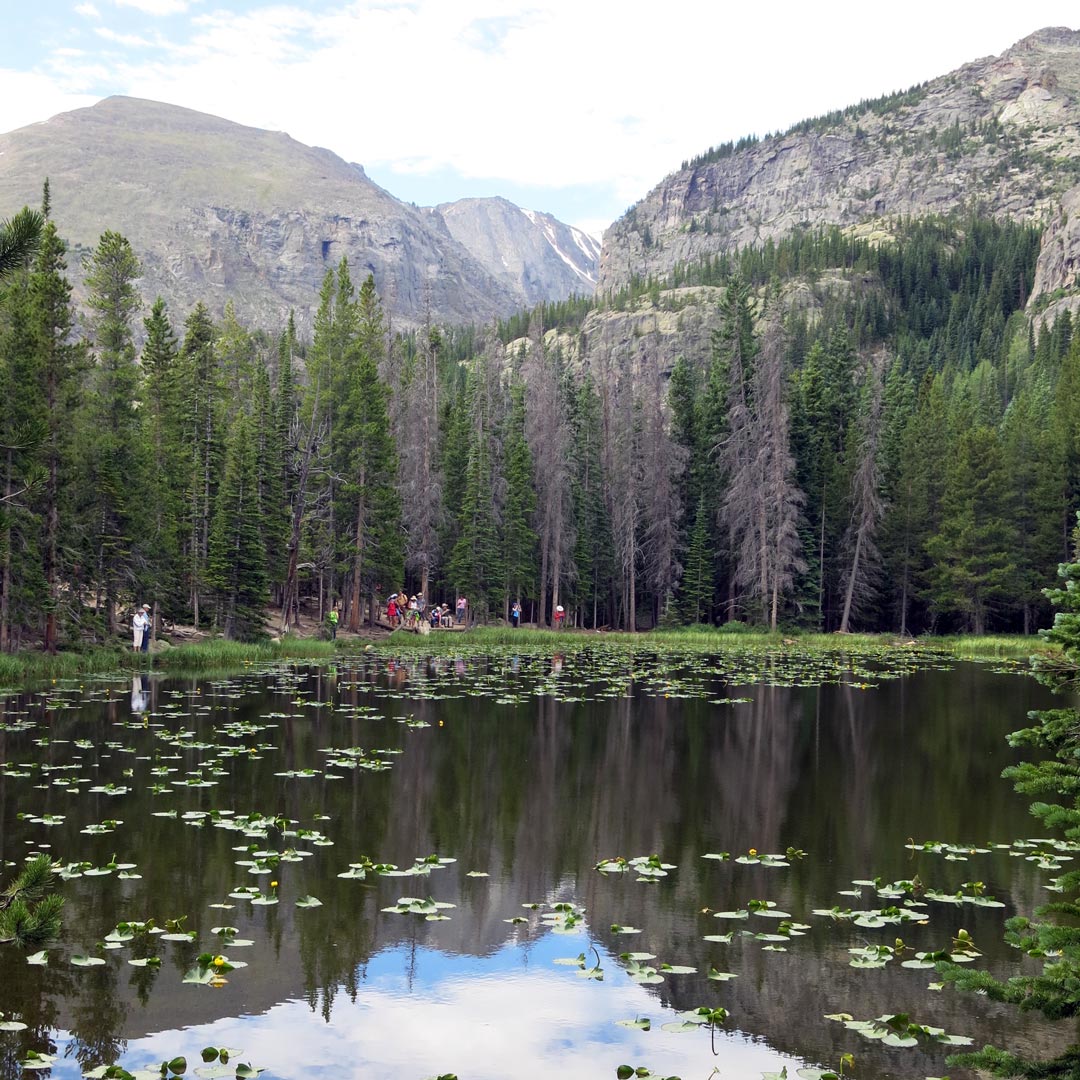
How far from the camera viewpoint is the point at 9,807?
14.4m

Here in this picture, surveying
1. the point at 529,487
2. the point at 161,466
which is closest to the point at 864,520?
the point at 529,487

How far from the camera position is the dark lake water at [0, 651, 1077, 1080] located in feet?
26.8

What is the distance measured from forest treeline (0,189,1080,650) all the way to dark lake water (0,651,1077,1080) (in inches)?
754

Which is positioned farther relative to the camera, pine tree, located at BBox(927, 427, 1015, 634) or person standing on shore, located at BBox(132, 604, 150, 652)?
pine tree, located at BBox(927, 427, 1015, 634)

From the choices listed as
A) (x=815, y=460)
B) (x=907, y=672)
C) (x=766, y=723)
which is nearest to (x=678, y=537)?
(x=815, y=460)

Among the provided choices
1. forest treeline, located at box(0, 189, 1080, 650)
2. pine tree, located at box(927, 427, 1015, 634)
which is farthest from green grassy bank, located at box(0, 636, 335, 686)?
pine tree, located at box(927, 427, 1015, 634)

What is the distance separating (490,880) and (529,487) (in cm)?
5751

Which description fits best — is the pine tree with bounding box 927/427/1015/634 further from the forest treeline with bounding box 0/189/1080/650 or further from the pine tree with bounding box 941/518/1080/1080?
the pine tree with bounding box 941/518/1080/1080

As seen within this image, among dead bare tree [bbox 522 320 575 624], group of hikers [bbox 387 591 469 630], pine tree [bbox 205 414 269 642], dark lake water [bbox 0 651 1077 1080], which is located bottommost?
dark lake water [bbox 0 651 1077 1080]

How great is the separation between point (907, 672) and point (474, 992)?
1412 inches

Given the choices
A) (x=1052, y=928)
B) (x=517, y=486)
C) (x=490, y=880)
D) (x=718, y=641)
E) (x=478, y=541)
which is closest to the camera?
(x=1052, y=928)

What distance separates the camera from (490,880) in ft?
39.8

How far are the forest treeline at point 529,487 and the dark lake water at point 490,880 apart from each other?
19143 millimetres

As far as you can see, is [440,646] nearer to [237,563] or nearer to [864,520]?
[237,563]
